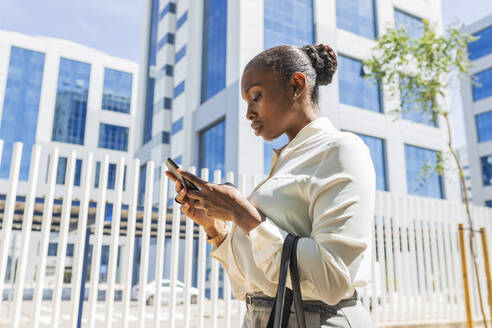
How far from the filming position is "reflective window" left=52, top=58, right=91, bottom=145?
4116cm

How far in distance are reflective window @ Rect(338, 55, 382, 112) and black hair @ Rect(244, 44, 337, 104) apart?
23052 millimetres

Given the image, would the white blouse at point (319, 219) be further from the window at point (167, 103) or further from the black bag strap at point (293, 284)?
the window at point (167, 103)

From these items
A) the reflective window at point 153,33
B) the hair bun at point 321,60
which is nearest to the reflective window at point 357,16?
the reflective window at point 153,33

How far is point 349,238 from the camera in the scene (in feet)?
3.76

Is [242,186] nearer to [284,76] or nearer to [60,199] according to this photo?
[60,199]

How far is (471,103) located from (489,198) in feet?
30.8

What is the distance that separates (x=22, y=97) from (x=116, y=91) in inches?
351

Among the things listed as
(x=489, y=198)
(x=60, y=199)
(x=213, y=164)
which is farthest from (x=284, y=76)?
(x=489, y=198)

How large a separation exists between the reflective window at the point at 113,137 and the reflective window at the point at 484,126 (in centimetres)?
3486

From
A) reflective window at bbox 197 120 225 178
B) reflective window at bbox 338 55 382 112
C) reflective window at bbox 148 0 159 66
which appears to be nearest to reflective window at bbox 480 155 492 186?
reflective window at bbox 338 55 382 112

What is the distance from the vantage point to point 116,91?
44.8 m

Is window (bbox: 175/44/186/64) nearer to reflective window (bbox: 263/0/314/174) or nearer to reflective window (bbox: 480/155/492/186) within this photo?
reflective window (bbox: 263/0/314/174)

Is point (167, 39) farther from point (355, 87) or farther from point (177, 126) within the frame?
point (355, 87)

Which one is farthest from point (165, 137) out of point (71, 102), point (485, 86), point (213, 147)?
A: point (485, 86)
